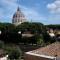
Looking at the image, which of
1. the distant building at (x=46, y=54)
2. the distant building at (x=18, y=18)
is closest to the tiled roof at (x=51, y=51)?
the distant building at (x=46, y=54)

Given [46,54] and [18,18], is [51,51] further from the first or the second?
[18,18]

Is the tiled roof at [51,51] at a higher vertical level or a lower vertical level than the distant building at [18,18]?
→ lower

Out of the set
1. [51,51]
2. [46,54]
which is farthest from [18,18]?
[46,54]

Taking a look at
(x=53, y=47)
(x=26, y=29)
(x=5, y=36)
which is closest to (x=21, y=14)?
(x=26, y=29)

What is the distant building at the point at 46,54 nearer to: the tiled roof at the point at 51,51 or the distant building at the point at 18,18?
the tiled roof at the point at 51,51

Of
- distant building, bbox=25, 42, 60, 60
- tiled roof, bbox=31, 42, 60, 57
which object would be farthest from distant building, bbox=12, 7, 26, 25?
Answer: distant building, bbox=25, 42, 60, 60

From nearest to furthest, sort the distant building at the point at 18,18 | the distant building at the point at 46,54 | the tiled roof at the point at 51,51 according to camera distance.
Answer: the distant building at the point at 46,54 < the tiled roof at the point at 51,51 < the distant building at the point at 18,18

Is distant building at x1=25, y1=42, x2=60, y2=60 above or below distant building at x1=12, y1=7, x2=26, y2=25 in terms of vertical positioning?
below

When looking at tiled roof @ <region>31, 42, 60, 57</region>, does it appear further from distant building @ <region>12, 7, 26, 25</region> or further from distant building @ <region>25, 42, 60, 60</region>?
distant building @ <region>12, 7, 26, 25</region>

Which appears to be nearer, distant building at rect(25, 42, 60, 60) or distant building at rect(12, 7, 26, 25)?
distant building at rect(25, 42, 60, 60)

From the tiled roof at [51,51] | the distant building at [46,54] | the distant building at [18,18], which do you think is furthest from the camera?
the distant building at [18,18]

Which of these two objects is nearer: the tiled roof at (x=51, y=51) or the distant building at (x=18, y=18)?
the tiled roof at (x=51, y=51)

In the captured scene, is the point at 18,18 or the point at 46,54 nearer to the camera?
the point at 46,54
